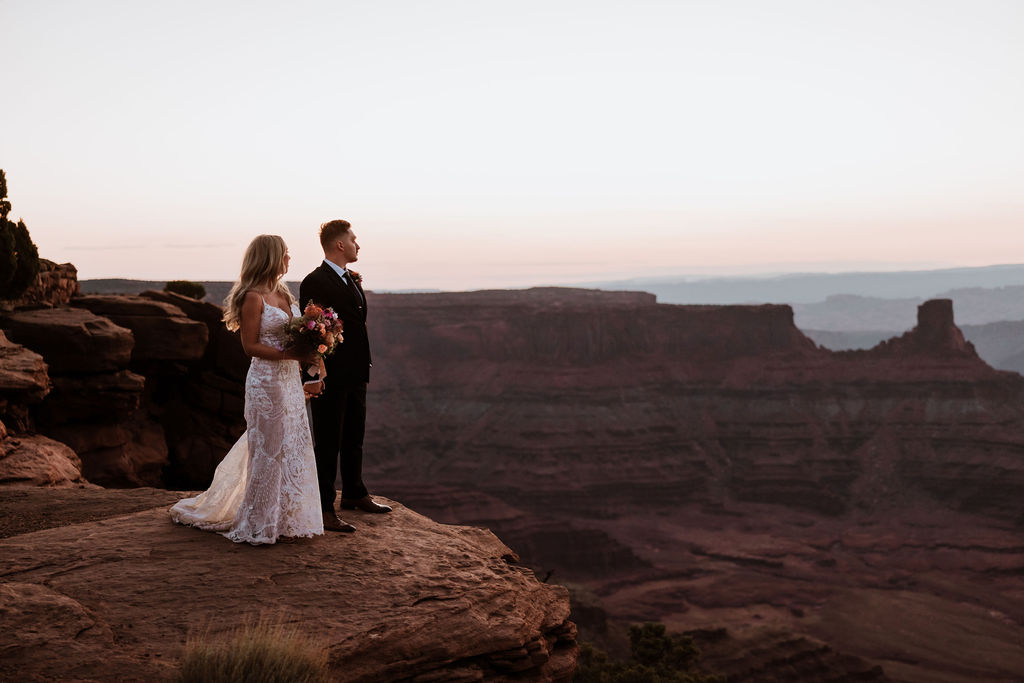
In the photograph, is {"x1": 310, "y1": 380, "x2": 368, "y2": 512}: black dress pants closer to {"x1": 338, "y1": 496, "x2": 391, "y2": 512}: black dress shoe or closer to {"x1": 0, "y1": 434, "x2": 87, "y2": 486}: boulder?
{"x1": 338, "y1": 496, "x2": 391, "y2": 512}: black dress shoe

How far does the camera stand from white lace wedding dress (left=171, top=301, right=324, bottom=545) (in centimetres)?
732

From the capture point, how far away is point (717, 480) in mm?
76500

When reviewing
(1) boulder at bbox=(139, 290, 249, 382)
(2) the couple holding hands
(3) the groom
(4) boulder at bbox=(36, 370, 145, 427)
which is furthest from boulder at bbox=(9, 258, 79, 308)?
(3) the groom

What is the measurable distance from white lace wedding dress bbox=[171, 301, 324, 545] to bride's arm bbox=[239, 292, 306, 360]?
6cm

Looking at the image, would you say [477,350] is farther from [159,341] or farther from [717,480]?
[159,341]

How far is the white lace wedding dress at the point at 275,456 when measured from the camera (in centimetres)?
732

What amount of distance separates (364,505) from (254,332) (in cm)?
240

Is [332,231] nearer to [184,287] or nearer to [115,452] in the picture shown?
[115,452]

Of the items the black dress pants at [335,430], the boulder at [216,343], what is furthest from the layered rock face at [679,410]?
the black dress pants at [335,430]

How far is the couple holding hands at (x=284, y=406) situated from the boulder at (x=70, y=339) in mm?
11364

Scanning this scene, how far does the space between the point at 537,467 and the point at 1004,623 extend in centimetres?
3779

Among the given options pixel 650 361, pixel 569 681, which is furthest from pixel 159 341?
pixel 650 361

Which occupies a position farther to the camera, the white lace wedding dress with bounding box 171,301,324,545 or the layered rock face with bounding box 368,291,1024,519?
the layered rock face with bounding box 368,291,1024,519

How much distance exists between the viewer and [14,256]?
1791 centimetres
